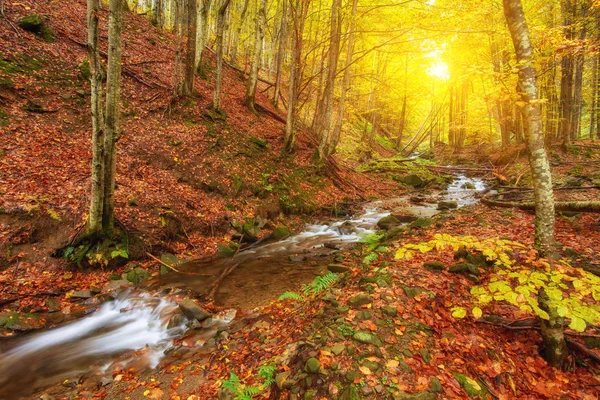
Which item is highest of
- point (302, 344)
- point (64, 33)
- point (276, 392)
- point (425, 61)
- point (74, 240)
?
point (425, 61)

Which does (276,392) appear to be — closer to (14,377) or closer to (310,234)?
(14,377)

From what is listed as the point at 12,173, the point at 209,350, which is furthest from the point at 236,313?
the point at 12,173

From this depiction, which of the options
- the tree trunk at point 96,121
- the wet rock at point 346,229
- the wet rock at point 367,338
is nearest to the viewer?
the wet rock at point 367,338

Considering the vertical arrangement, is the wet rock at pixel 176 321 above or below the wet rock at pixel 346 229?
below

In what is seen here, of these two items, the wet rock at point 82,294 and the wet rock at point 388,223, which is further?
the wet rock at point 388,223

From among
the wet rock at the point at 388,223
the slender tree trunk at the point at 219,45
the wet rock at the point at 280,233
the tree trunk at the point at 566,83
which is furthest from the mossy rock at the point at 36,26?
the tree trunk at the point at 566,83

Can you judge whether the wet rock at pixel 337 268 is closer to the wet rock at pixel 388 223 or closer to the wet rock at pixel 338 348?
the wet rock at pixel 338 348

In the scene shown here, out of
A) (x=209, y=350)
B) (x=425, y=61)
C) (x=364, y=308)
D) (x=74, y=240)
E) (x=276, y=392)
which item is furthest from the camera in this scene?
(x=425, y=61)

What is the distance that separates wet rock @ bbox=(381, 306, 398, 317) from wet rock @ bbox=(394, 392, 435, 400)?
1.14 meters

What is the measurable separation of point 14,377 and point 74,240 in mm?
2996

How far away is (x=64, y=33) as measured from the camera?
11.0 meters

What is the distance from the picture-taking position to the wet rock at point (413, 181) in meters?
18.5

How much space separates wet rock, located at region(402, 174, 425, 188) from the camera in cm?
1853

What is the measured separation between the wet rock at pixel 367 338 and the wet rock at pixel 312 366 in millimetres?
592
